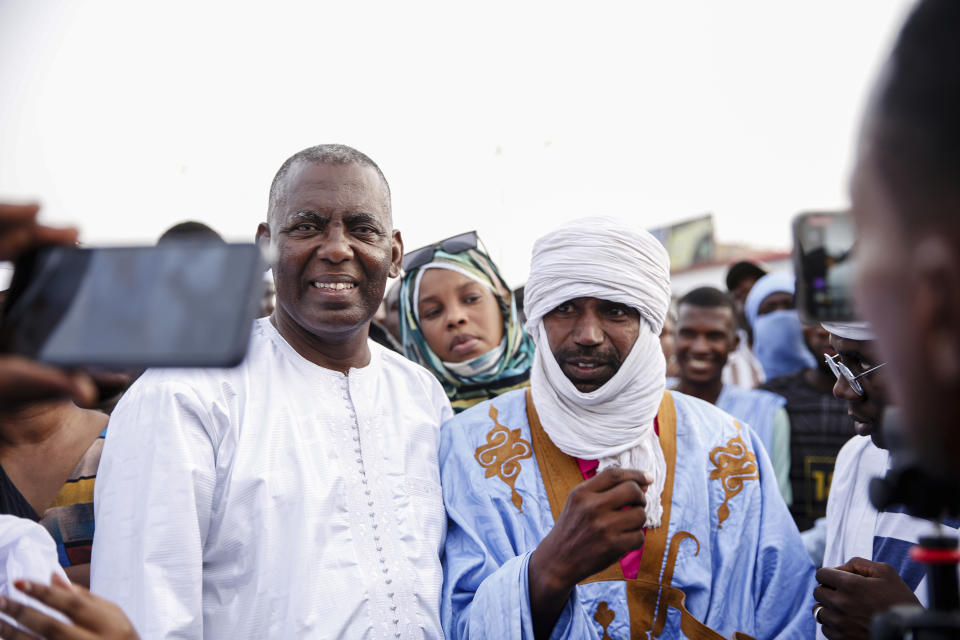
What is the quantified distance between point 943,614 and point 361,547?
168cm

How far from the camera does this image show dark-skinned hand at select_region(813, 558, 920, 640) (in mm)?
2125

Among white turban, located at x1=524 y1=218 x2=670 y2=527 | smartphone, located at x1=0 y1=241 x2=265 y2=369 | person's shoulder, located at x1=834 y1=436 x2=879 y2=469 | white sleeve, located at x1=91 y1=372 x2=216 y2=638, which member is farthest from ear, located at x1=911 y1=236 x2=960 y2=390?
person's shoulder, located at x1=834 y1=436 x2=879 y2=469

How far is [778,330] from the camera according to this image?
5629mm

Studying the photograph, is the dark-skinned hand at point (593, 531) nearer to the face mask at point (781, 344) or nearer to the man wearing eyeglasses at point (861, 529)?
the man wearing eyeglasses at point (861, 529)

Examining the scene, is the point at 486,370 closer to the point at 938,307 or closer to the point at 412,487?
the point at 412,487

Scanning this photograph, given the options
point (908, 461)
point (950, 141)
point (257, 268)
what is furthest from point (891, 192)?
point (257, 268)

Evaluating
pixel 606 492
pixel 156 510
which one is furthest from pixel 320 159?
pixel 606 492

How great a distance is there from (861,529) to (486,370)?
1.94m

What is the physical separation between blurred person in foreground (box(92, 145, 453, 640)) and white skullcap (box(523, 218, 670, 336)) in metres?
0.63

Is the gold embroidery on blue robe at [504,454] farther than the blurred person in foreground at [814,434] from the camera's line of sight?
No

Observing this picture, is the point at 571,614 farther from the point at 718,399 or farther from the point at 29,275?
the point at 718,399

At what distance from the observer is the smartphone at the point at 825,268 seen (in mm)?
1263

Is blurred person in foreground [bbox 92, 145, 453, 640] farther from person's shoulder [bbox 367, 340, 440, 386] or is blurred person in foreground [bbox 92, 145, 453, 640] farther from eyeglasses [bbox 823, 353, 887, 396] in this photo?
eyeglasses [bbox 823, 353, 887, 396]

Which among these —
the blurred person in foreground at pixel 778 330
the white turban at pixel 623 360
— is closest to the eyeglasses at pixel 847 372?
the white turban at pixel 623 360
